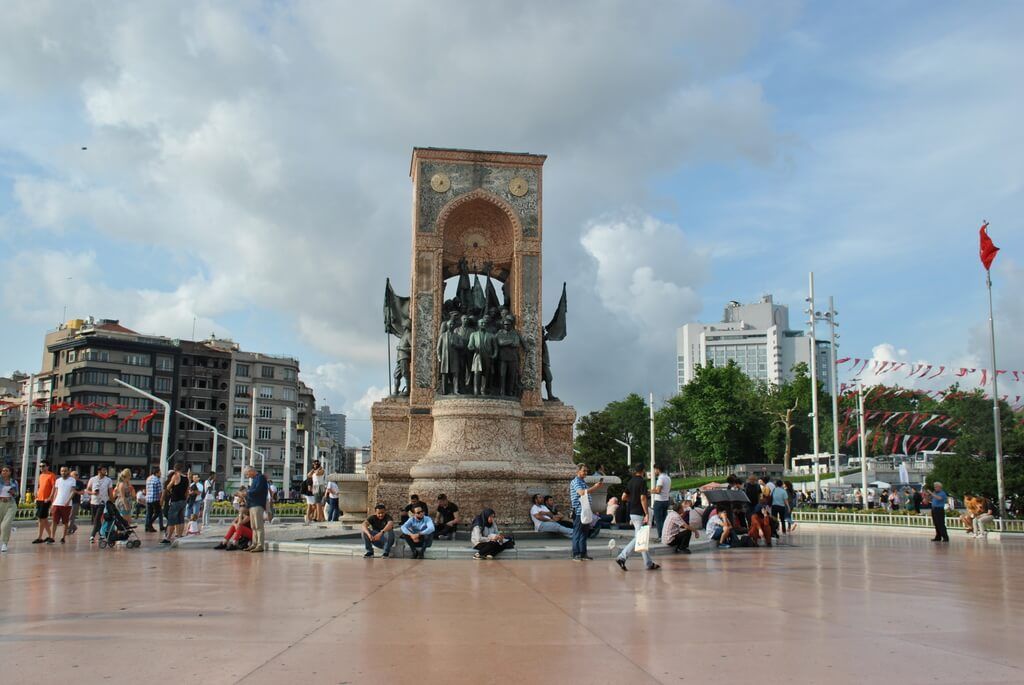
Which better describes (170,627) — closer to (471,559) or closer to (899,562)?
(471,559)

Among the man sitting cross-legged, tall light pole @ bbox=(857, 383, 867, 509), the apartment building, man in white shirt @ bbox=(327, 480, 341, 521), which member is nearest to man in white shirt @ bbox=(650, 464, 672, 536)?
the man sitting cross-legged

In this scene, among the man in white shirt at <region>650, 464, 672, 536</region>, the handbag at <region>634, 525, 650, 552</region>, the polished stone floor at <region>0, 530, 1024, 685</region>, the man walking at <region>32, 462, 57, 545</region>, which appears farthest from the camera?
the man walking at <region>32, 462, 57, 545</region>

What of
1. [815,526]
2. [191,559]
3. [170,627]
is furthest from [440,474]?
[815,526]

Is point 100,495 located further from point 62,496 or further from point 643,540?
point 643,540

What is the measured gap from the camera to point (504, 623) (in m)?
8.28

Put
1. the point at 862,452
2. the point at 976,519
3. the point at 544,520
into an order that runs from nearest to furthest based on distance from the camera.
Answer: the point at 544,520, the point at 976,519, the point at 862,452

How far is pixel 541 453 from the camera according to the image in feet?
78.1

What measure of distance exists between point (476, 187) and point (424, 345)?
4.65 metres

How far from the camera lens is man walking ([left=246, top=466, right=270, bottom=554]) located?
1661 centimetres

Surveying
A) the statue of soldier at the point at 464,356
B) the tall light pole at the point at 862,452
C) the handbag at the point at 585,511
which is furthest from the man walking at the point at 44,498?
the tall light pole at the point at 862,452

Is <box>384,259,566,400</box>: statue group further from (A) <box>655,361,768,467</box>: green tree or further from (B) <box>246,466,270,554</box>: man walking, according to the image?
(A) <box>655,361,768,467</box>: green tree

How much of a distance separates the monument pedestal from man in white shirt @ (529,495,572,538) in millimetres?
1481

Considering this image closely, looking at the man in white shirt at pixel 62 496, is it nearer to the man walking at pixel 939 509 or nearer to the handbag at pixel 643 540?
the handbag at pixel 643 540

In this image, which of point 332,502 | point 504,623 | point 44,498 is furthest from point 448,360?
point 504,623
